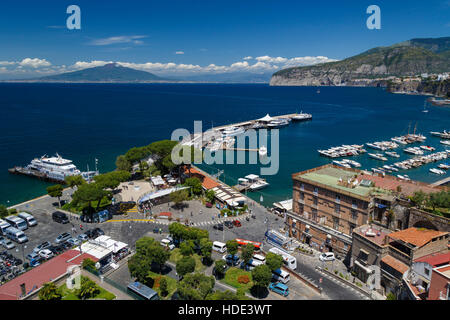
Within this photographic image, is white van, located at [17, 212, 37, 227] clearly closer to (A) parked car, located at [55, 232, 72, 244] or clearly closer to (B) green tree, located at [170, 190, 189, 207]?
(A) parked car, located at [55, 232, 72, 244]

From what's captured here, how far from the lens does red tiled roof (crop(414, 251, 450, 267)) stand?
26641 mm

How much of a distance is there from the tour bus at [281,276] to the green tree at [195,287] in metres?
7.93

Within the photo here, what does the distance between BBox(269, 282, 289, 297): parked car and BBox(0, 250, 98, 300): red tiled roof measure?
62.9 ft

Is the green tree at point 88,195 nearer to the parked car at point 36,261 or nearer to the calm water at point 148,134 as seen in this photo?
the parked car at point 36,261

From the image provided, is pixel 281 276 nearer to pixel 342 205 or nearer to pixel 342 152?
pixel 342 205

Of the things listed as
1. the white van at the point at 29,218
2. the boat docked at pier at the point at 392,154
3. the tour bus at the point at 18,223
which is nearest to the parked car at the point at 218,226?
the white van at the point at 29,218

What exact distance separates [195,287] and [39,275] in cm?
1541

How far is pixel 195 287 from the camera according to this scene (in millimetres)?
26750

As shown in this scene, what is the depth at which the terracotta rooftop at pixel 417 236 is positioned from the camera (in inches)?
1145

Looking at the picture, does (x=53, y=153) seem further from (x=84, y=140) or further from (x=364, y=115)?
(x=364, y=115)

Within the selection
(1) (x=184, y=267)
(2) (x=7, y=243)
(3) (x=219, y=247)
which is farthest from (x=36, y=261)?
(3) (x=219, y=247)

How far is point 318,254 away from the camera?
38406 millimetres

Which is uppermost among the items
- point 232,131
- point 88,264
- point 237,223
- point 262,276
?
point 232,131
